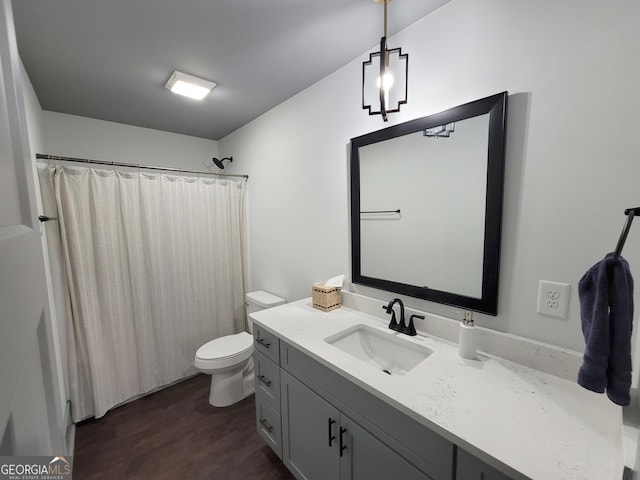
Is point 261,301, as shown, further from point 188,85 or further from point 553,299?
point 553,299

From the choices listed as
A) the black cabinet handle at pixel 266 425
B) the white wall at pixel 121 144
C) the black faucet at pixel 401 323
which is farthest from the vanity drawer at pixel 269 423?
the white wall at pixel 121 144

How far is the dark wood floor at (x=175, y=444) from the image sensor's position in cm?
154

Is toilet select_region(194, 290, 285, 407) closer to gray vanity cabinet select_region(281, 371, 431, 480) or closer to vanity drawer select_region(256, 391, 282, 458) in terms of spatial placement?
vanity drawer select_region(256, 391, 282, 458)

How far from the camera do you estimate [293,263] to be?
2.21 metres

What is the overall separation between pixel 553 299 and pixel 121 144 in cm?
335

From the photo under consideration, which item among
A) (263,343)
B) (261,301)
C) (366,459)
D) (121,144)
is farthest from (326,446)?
(121,144)

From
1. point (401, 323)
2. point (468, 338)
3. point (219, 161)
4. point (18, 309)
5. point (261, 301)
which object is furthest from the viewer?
point (219, 161)

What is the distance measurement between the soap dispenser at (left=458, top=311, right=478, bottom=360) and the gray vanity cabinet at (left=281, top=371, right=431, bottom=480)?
1.59 feet

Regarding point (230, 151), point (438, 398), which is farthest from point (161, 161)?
point (438, 398)

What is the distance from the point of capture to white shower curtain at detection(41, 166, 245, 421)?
1.91m

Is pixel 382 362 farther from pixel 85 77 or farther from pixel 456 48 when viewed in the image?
pixel 85 77

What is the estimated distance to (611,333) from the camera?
0.67 metres

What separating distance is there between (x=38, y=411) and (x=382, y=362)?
4.35 feet

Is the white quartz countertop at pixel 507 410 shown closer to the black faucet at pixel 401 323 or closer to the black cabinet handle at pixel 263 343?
the black faucet at pixel 401 323
